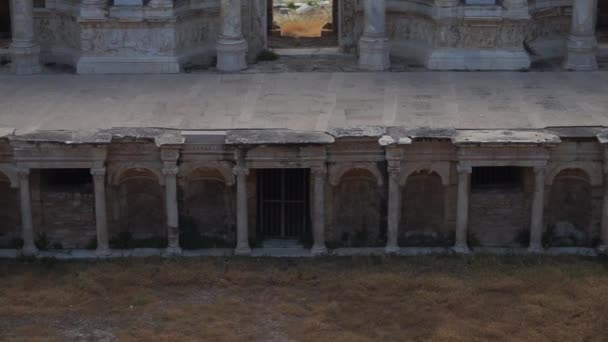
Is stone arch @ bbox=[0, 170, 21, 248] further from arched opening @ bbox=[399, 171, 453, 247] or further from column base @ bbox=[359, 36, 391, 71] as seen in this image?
column base @ bbox=[359, 36, 391, 71]

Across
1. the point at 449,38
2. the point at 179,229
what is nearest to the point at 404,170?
the point at 179,229

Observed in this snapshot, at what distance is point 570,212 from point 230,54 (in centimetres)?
913

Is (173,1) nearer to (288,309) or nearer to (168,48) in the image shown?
(168,48)

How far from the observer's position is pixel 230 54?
86.7 feet

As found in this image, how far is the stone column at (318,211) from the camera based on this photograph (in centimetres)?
2114

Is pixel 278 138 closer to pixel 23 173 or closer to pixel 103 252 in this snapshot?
pixel 103 252

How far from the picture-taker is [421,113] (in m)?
22.4

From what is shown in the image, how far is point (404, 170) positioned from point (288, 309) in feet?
12.9

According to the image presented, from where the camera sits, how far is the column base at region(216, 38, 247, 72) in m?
26.4

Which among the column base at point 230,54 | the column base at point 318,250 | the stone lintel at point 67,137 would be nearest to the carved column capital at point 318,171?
the column base at point 318,250

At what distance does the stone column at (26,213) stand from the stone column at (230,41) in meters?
6.90

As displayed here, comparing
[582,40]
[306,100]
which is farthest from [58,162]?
[582,40]

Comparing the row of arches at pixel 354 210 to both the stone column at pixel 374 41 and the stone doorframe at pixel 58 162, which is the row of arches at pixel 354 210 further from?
the stone column at pixel 374 41

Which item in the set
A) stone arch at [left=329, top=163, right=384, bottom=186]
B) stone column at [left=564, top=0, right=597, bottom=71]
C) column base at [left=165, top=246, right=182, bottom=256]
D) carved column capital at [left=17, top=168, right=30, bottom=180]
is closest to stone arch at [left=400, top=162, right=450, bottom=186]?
stone arch at [left=329, top=163, right=384, bottom=186]
